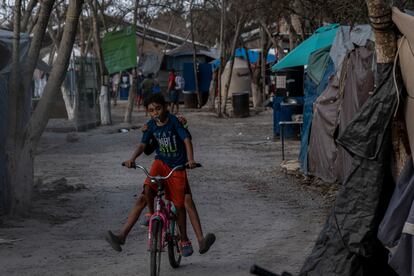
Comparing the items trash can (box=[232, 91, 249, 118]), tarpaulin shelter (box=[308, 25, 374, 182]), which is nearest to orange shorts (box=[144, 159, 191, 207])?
tarpaulin shelter (box=[308, 25, 374, 182])

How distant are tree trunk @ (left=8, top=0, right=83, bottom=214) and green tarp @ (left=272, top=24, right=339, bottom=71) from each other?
19.5 ft

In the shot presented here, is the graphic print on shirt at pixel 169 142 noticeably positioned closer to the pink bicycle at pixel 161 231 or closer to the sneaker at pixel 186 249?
the pink bicycle at pixel 161 231

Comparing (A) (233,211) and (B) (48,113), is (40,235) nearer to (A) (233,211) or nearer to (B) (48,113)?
(B) (48,113)

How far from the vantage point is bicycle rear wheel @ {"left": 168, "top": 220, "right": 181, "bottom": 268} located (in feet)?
27.8

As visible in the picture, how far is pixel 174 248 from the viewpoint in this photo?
8625 millimetres

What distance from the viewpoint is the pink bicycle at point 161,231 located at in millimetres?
7922

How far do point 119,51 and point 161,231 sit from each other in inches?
960

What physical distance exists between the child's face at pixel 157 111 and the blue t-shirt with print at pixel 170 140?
0.07 metres

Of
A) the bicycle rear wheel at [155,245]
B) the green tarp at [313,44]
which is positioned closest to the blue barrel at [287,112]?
the green tarp at [313,44]

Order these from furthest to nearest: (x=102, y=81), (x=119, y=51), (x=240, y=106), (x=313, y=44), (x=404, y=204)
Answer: (x=240, y=106)
(x=119, y=51)
(x=102, y=81)
(x=313, y=44)
(x=404, y=204)

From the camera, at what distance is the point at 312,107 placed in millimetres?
15656

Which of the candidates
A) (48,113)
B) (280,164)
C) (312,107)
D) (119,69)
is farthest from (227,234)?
(119,69)

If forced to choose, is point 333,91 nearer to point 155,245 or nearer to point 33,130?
point 33,130

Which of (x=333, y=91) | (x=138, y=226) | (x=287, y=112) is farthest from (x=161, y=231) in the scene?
(x=287, y=112)
